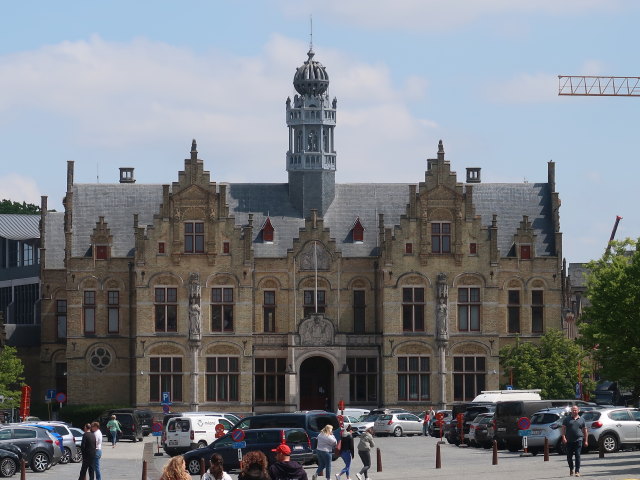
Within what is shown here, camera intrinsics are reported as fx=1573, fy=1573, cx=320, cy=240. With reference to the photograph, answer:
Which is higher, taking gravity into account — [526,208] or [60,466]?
[526,208]

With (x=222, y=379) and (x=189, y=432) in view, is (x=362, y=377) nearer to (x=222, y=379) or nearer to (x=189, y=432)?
(x=222, y=379)

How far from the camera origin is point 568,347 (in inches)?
3376

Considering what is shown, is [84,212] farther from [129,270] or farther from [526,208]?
[526,208]

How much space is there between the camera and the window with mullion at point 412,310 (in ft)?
285

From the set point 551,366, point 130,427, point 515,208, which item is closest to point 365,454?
point 130,427

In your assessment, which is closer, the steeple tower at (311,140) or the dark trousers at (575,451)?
the dark trousers at (575,451)

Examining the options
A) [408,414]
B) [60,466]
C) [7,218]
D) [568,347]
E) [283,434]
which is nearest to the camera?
[283,434]

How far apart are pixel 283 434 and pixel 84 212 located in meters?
43.5

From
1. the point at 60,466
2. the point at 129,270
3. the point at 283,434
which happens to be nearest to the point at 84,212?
the point at 129,270

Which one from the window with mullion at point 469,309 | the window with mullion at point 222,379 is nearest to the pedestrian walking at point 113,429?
the window with mullion at point 222,379

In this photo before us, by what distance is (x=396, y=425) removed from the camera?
75875mm

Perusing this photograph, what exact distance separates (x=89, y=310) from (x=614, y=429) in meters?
42.5

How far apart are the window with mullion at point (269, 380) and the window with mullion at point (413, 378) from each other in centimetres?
658

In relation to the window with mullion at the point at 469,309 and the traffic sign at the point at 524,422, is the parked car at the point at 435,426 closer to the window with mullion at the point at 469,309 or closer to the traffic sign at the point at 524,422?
the window with mullion at the point at 469,309
